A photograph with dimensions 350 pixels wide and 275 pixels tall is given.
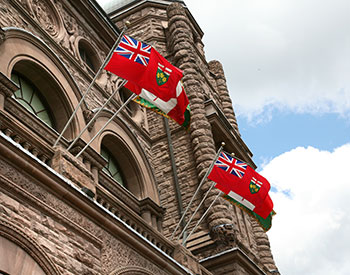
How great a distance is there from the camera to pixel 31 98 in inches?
505

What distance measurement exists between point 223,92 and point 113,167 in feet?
38.0

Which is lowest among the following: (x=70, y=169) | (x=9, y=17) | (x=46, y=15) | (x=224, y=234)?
(x=70, y=169)

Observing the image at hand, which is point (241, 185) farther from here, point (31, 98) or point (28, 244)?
point (28, 244)

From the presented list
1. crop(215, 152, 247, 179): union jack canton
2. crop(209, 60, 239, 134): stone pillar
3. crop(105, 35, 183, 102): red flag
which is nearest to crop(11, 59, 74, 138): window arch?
crop(105, 35, 183, 102): red flag

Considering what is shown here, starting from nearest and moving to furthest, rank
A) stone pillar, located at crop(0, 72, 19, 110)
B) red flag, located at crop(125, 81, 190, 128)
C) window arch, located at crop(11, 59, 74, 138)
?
stone pillar, located at crop(0, 72, 19, 110) → red flag, located at crop(125, 81, 190, 128) → window arch, located at crop(11, 59, 74, 138)

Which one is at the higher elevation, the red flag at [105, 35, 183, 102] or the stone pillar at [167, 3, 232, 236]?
the stone pillar at [167, 3, 232, 236]

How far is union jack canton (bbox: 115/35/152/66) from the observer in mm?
11188

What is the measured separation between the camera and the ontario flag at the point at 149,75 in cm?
1110

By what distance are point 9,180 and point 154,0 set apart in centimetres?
1908

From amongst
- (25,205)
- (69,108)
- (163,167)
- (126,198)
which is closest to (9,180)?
(25,205)

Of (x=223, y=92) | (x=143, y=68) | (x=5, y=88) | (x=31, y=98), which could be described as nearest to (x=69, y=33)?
(x=31, y=98)

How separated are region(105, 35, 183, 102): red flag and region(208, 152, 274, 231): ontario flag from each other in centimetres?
298

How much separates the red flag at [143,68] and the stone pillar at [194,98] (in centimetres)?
462

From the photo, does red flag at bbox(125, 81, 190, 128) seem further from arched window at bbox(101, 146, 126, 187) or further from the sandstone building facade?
arched window at bbox(101, 146, 126, 187)
